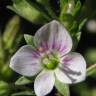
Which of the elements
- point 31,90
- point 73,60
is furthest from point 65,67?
point 31,90

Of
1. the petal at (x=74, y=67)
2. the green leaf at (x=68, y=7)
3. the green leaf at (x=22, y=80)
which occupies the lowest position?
the green leaf at (x=22, y=80)

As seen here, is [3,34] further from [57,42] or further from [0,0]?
[57,42]

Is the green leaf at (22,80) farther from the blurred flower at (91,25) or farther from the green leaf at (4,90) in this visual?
the blurred flower at (91,25)

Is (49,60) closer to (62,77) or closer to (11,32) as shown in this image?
(62,77)

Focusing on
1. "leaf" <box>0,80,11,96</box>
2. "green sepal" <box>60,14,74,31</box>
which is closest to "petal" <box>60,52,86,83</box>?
"green sepal" <box>60,14,74,31</box>

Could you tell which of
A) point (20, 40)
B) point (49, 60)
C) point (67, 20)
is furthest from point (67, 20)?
point (20, 40)

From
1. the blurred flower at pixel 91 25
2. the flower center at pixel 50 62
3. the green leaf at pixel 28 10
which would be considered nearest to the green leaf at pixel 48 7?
the green leaf at pixel 28 10
